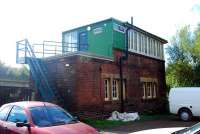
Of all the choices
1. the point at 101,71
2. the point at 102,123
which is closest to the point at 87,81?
the point at 101,71

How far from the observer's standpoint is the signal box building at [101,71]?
20.8m

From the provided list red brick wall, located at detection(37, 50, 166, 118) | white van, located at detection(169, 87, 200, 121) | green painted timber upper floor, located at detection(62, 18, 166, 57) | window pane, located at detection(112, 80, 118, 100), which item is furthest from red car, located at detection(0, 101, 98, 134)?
white van, located at detection(169, 87, 200, 121)

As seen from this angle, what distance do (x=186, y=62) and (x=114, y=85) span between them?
12.3 m

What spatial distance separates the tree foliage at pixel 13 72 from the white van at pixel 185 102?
119ft

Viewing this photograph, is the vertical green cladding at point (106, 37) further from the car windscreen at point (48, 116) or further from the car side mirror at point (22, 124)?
the car side mirror at point (22, 124)

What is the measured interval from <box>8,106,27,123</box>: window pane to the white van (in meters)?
15.5

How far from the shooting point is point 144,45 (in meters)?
28.2

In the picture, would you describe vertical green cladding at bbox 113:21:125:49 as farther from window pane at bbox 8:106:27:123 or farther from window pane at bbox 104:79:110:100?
window pane at bbox 8:106:27:123

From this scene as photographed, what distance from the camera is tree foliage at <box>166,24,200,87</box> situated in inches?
1273

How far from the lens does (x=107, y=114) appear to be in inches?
883

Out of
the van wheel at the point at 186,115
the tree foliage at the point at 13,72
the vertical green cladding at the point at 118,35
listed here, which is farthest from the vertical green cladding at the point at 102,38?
the tree foliage at the point at 13,72

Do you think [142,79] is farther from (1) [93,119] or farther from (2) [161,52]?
(1) [93,119]

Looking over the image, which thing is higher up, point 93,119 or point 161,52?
point 161,52

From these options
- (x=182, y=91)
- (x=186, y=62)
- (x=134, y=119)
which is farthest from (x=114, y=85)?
(x=186, y=62)
